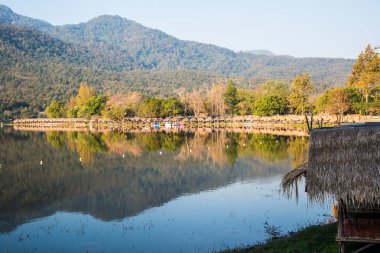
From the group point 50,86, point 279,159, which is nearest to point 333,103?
point 279,159

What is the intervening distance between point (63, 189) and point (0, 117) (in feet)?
370

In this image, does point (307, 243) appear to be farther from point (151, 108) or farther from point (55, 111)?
point (55, 111)

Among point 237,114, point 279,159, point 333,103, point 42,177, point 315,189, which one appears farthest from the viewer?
point 237,114

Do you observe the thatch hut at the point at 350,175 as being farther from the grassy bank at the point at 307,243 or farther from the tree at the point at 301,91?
the tree at the point at 301,91

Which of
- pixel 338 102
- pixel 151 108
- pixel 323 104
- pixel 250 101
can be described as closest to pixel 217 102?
pixel 250 101

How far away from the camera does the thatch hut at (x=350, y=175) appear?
34.8 feet

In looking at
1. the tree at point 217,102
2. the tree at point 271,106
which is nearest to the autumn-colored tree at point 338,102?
the tree at point 271,106

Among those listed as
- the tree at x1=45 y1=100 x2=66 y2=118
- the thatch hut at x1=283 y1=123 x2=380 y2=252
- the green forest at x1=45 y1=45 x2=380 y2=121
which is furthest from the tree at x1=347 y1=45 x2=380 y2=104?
the tree at x1=45 y1=100 x2=66 y2=118

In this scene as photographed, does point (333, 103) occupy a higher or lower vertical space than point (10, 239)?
higher

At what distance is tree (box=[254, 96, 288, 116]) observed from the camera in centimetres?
9044

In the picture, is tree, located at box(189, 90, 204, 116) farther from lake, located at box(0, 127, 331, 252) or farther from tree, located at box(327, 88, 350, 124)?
lake, located at box(0, 127, 331, 252)

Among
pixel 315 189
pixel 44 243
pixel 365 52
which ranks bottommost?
pixel 44 243

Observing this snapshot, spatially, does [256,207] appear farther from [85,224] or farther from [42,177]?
[42,177]

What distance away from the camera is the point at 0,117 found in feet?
422
